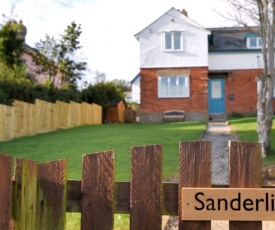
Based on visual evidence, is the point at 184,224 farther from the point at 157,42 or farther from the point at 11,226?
the point at 157,42

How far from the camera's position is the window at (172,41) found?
116 feet

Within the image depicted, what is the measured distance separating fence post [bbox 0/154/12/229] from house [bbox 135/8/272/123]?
3235 centimetres

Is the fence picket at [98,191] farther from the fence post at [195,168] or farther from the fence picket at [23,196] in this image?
the fence post at [195,168]

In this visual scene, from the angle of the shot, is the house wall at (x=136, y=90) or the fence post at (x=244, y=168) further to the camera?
the house wall at (x=136, y=90)

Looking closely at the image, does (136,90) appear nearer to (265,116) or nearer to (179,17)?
(179,17)

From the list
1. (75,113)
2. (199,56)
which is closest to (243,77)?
(199,56)

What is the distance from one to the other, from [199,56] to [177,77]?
2.06m

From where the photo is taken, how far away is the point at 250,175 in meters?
3.47

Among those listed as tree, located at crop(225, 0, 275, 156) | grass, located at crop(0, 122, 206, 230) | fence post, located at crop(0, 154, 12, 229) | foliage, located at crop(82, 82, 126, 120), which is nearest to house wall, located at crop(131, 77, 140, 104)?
foliage, located at crop(82, 82, 126, 120)

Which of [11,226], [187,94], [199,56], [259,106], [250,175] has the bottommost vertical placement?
[11,226]

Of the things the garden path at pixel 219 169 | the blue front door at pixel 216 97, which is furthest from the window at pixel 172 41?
the garden path at pixel 219 169

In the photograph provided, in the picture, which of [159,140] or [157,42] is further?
[157,42]

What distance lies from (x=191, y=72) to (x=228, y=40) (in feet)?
15.7

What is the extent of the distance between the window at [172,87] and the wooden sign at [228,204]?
3244cm
